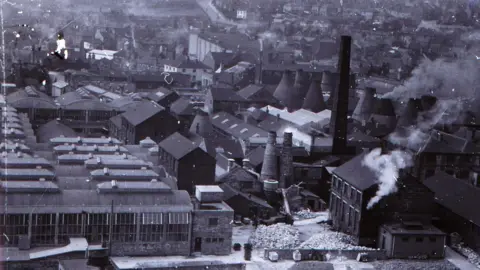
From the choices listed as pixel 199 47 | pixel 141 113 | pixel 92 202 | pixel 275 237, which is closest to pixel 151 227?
pixel 92 202

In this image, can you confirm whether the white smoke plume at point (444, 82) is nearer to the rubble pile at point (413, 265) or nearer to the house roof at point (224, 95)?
the house roof at point (224, 95)

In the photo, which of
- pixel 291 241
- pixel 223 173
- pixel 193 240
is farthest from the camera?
pixel 223 173

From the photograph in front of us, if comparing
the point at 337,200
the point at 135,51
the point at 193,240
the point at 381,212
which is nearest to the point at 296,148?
the point at 337,200

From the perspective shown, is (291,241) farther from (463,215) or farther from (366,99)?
(366,99)

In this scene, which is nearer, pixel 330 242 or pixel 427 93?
pixel 330 242

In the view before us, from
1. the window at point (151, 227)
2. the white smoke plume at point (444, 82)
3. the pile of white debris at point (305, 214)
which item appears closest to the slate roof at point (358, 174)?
the pile of white debris at point (305, 214)

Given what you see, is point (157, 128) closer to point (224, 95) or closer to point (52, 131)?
point (52, 131)

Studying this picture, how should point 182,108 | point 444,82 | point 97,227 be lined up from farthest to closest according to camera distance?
point 444,82 < point 182,108 < point 97,227
